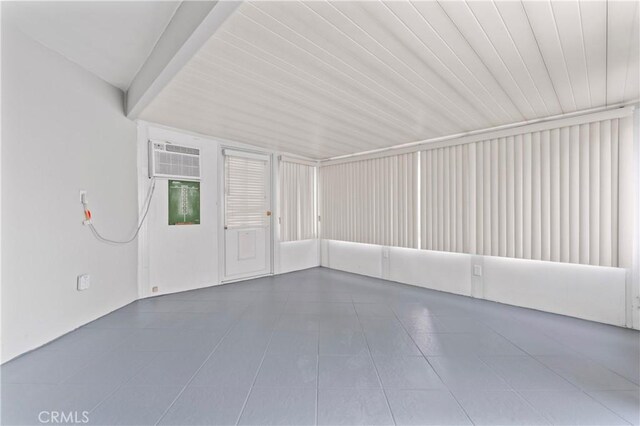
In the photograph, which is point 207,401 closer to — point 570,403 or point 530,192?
point 570,403

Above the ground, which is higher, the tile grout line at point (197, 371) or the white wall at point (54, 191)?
the white wall at point (54, 191)

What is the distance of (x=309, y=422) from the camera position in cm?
157

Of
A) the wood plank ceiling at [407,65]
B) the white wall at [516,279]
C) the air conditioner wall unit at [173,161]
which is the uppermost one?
the wood plank ceiling at [407,65]

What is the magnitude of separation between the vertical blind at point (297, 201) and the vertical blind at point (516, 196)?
4.13ft

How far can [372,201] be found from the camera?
5.19m

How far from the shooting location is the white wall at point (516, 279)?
3023 millimetres

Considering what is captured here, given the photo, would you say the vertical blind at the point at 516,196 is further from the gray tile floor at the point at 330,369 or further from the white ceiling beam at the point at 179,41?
the white ceiling beam at the point at 179,41

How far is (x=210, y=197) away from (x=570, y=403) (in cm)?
464

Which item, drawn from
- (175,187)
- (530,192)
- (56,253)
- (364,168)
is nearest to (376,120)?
(364,168)

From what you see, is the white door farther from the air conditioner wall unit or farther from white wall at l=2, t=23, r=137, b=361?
white wall at l=2, t=23, r=137, b=361

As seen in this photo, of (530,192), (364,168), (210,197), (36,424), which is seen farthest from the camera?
(364,168)

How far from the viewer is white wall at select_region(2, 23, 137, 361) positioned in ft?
7.13

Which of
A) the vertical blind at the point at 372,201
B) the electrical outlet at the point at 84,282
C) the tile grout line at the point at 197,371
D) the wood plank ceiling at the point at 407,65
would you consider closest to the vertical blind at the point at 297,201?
the vertical blind at the point at 372,201

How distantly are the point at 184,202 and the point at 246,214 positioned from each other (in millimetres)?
1116
